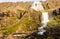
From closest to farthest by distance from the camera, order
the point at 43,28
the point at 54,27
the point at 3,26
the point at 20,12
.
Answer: the point at 54,27, the point at 43,28, the point at 3,26, the point at 20,12

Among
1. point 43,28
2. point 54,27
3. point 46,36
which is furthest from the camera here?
point 43,28

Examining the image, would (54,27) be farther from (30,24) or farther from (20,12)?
(20,12)

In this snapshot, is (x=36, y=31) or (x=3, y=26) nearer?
(x=36, y=31)

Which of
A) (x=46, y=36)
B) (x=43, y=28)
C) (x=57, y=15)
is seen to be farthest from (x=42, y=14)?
(x=46, y=36)

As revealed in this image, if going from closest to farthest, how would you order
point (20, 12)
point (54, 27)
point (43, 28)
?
point (54, 27) → point (43, 28) → point (20, 12)

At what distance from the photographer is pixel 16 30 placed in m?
73.6

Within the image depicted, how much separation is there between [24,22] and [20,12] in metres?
11.6

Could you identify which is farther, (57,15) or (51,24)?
(57,15)

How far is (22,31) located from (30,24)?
5127 mm

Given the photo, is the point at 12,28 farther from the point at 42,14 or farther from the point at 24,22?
the point at 42,14

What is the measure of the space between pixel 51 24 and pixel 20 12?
55.8ft

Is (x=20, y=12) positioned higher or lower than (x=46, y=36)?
higher

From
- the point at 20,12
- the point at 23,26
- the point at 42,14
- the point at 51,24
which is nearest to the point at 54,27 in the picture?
the point at 51,24

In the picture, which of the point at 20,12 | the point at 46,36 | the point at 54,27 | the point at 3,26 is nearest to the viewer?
the point at 46,36
